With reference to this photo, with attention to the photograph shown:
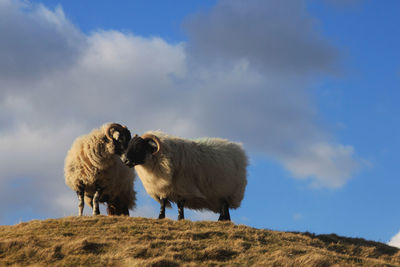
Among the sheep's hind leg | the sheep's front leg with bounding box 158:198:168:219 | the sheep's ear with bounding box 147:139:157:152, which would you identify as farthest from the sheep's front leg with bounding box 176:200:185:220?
the sheep's hind leg

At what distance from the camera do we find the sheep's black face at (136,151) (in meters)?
22.5

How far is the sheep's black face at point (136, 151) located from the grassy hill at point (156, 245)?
2650mm

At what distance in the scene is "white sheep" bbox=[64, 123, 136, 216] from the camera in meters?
23.1

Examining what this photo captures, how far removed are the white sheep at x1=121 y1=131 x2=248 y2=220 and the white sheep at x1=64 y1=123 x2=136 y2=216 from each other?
2.69 feet

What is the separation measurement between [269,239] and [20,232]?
29.2ft

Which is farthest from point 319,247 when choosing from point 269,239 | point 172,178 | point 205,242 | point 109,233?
point 109,233

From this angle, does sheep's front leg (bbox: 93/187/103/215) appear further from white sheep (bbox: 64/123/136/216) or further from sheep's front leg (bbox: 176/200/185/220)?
sheep's front leg (bbox: 176/200/185/220)

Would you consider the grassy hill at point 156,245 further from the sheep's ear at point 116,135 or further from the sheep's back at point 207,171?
the sheep's ear at point 116,135

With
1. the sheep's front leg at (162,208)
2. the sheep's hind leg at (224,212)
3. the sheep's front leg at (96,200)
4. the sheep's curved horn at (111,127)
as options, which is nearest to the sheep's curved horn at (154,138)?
the sheep's curved horn at (111,127)

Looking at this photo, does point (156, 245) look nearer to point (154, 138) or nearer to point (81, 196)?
point (154, 138)

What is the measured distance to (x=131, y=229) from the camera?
18.9 m

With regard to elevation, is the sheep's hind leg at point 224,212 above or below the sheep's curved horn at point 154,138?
below

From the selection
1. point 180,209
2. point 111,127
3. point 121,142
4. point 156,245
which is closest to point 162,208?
point 180,209

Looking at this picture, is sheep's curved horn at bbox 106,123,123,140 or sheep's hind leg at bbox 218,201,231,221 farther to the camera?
sheep's hind leg at bbox 218,201,231,221
